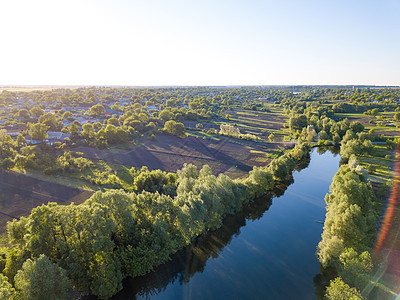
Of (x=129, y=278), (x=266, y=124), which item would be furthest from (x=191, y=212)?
(x=266, y=124)

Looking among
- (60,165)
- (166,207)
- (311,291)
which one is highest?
(166,207)

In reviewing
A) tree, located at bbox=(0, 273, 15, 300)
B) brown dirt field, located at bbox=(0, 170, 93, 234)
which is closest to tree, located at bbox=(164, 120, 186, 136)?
brown dirt field, located at bbox=(0, 170, 93, 234)

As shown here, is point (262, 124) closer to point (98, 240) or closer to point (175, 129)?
point (175, 129)

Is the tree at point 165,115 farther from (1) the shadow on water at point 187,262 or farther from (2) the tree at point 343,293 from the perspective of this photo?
(2) the tree at point 343,293

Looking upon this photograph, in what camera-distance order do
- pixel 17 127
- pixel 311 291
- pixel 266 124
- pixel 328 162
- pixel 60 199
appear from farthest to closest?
pixel 266 124 → pixel 17 127 → pixel 328 162 → pixel 60 199 → pixel 311 291

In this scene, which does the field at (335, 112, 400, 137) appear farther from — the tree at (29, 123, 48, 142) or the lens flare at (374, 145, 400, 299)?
the tree at (29, 123, 48, 142)

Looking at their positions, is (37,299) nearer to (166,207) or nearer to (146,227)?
(146,227)
